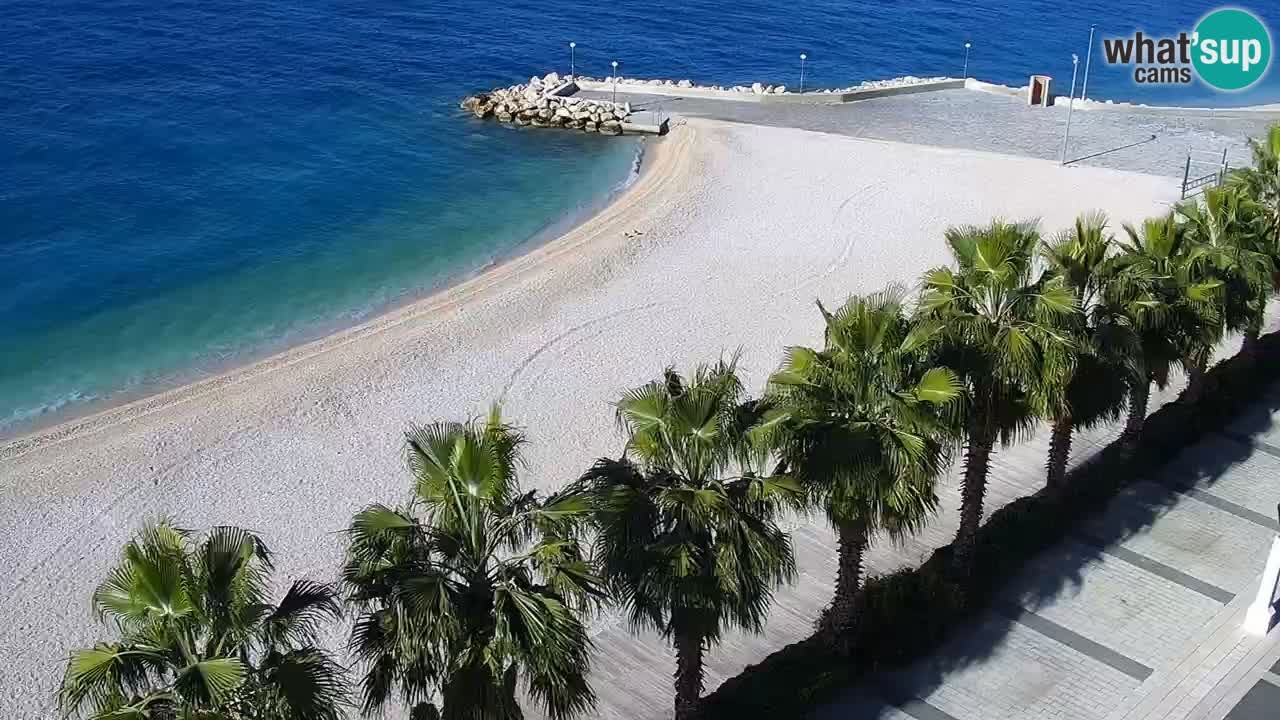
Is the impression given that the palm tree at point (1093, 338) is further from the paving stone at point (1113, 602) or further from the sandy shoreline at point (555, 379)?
the sandy shoreline at point (555, 379)

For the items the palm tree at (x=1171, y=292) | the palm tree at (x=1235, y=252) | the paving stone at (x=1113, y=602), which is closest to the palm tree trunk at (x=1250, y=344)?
the palm tree at (x=1235, y=252)

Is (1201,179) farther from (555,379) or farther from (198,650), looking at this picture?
(198,650)

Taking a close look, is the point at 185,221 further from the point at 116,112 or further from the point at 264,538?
the point at 264,538

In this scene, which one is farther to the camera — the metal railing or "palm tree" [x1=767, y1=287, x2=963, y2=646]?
the metal railing

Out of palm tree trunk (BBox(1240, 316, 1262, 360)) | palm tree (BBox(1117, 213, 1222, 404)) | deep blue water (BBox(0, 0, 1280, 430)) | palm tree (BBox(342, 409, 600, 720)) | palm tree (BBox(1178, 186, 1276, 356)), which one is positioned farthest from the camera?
deep blue water (BBox(0, 0, 1280, 430))

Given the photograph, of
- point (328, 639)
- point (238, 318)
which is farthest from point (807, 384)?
point (238, 318)

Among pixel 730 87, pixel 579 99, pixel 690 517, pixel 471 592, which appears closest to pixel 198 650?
pixel 471 592

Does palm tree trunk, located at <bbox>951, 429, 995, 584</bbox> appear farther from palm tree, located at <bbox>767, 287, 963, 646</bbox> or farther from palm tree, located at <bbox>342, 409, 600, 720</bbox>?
palm tree, located at <bbox>342, 409, 600, 720</bbox>

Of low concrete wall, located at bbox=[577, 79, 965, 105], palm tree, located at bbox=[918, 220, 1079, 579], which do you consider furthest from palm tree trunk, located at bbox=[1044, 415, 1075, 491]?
low concrete wall, located at bbox=[577, 79, 965, 105]
